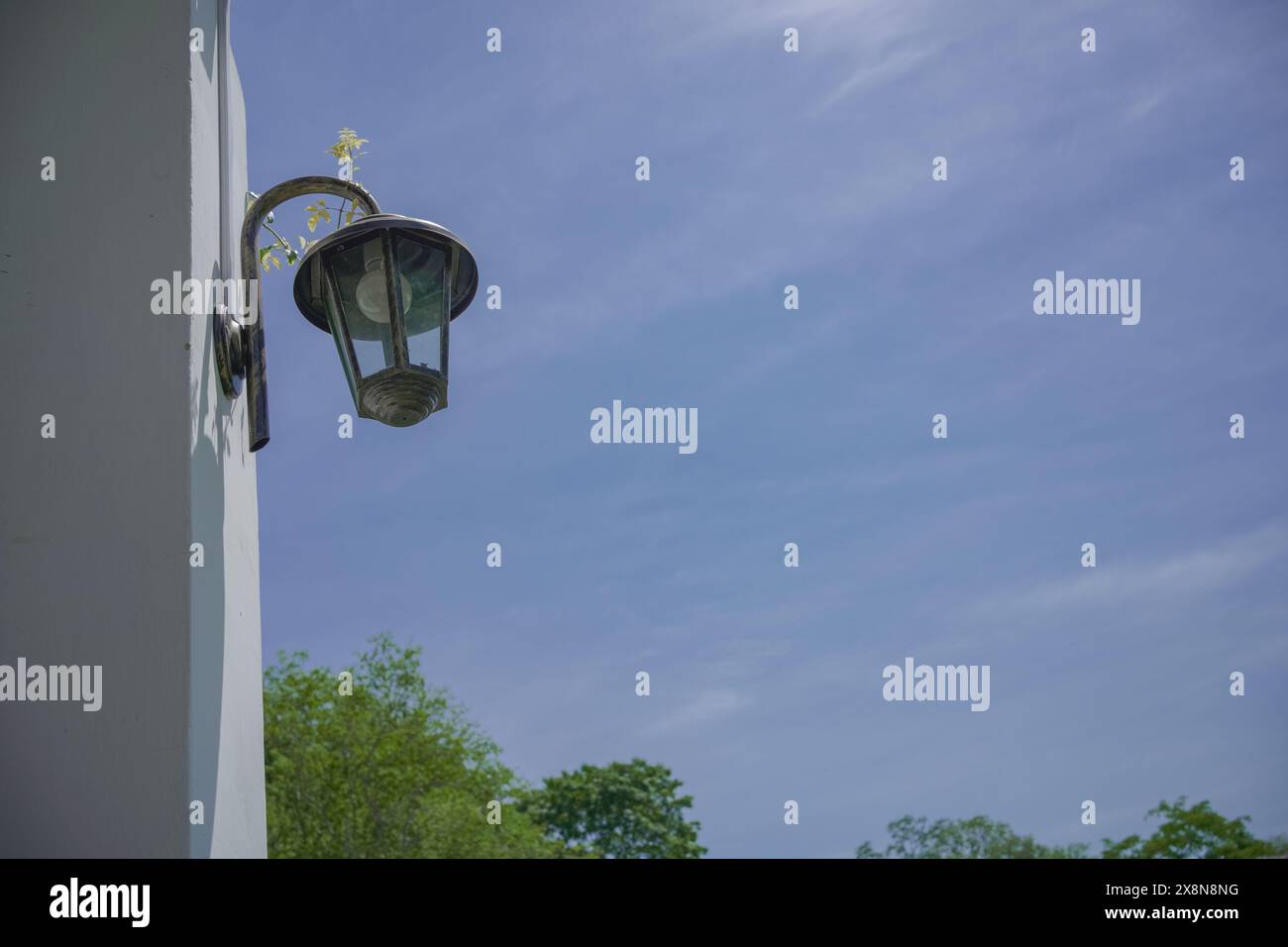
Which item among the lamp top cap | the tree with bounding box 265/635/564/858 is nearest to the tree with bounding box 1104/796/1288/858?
the tree with bounding box 265/635/564/858

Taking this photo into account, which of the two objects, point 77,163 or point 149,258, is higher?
point 77,163

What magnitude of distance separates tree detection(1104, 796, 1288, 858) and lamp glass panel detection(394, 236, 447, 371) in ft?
91.4

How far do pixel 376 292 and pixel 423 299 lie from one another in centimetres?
14

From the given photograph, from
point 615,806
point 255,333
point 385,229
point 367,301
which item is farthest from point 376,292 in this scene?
point 615,806

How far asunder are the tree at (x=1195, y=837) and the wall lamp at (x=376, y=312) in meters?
27.9

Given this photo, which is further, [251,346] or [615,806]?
[615,806]

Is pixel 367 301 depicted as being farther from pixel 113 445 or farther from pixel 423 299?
pixel 113 445

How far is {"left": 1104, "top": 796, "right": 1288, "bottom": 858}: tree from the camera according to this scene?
27.3 metres

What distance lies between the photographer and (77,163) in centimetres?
311

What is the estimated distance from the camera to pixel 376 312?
3420 mm

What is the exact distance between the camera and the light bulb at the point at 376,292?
3402mm
